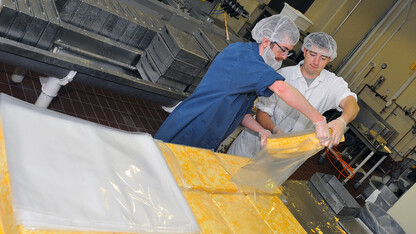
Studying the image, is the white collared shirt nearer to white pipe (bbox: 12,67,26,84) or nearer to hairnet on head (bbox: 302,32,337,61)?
hairnet on head (bbox: 302,32,337,61)

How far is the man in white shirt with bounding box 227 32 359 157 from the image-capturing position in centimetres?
273

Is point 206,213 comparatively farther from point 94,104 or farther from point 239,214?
point 94,104

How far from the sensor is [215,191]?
1667mm

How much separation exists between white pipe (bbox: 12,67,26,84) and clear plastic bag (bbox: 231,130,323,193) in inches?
103

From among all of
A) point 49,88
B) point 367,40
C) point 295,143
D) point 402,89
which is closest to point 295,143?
point 295,143

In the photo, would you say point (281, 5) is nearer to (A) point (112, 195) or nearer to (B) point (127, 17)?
(B) point (127, 17)

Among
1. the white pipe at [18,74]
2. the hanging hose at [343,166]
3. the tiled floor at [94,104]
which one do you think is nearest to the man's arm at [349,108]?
the tiled floor at [94,104]

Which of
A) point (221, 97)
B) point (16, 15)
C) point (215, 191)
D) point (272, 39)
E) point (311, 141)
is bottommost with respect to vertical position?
point (16, 15)

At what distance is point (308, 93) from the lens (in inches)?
115

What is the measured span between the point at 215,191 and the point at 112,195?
64 centimetres

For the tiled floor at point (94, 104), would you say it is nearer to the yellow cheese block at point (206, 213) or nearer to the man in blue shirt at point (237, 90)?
the man in blue shirt at point (237, 90)

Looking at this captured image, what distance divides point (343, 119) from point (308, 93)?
0.71 metres

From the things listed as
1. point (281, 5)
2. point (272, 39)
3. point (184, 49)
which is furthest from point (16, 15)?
point (281, 5)

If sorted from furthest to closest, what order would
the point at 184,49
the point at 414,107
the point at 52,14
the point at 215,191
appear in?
the point at 414,107 < the point at 184,49 < the point at 52,14 < the point at 215,191
